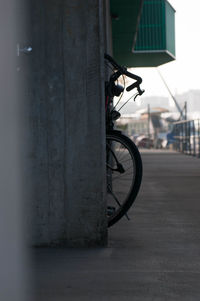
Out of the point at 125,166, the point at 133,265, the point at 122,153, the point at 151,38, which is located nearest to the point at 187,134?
the point at 151,38

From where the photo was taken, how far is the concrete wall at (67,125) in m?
2.88

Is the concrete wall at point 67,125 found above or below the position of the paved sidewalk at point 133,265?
above

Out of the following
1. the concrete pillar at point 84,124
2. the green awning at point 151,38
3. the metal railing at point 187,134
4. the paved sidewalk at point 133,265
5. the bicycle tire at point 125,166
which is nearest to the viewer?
the paved sidewalk at point 133,265

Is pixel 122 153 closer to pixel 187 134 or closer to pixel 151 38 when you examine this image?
pixel 187 134

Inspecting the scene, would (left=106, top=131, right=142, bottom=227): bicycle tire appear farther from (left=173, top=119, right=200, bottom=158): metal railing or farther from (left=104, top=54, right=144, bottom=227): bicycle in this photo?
(left=173, top=119, right=200, bottom=158): metal railing

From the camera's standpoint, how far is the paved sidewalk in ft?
7.00

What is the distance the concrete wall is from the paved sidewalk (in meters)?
0.16

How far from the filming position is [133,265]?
8.36 ft

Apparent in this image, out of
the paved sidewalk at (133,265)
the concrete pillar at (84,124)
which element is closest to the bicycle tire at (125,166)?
the paved sidewalk at (133,265)

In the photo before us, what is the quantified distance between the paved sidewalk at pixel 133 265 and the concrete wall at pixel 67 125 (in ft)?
0.54

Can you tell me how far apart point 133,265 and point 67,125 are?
2.64 ft

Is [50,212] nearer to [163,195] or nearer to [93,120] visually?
[93,120]

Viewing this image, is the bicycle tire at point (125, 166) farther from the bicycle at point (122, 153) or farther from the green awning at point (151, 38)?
the green awning at point (151, 38)

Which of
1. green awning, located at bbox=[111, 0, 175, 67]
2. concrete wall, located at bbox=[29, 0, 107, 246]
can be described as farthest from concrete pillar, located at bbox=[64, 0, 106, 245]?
green awning, located at bbox=[111, 0, 175, 67]
